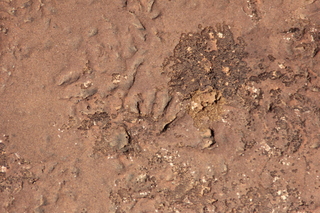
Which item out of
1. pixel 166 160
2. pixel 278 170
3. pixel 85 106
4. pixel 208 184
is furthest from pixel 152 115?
pixel 278 170

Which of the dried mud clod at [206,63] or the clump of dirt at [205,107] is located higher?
the dried mud clod at [206,63]

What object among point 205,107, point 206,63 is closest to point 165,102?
point 205,107

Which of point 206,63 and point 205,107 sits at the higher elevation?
point 206,63

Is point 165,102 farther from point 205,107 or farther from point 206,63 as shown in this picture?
point 206,63

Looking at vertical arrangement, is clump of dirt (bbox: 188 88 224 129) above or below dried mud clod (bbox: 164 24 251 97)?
below

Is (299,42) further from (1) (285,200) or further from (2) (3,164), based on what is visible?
(2) (3,164)
